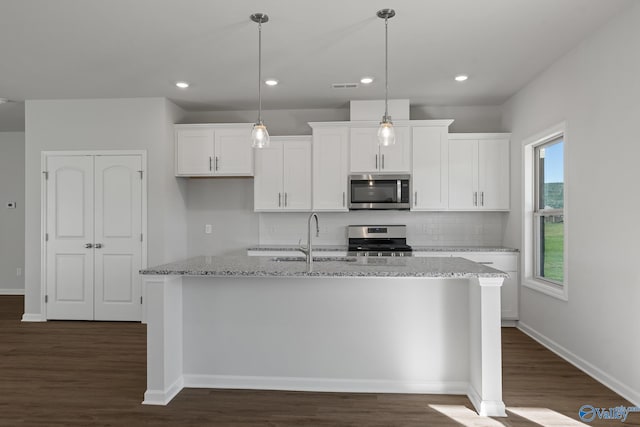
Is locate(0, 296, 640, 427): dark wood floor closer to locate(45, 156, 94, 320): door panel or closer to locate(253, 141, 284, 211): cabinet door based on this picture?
locate(45, 156, 94, 320): door panel

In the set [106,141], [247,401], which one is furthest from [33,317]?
[247,401]

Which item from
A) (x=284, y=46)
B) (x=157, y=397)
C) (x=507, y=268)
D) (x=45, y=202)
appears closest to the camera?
(x=157, y=397)

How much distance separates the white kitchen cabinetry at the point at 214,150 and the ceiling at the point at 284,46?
400 millimetres

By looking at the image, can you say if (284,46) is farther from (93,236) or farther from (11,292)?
(11,292)

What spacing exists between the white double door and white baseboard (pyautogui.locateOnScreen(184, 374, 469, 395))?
7.94 ft

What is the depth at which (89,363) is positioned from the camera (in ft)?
11.8

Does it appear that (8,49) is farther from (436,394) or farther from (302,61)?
(436,394)

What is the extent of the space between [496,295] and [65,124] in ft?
16.8

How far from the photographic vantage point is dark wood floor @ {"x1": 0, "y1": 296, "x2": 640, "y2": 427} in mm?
2537

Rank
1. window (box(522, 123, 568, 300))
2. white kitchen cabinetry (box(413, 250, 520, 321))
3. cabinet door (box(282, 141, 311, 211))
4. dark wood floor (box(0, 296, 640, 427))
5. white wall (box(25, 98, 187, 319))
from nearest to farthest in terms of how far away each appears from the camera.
A: 1. dark wood floor (box(0, 296, 640, 427))
2. window (box(522, 123, 568, 300))
3. white kitchen cabinetry (box(413, 250, 520, 321))
4. white wall (box(25, 98, 187, 319))
5. cabinet door (box(282, 141, 311, 211))

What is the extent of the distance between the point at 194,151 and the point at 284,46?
2.19 m

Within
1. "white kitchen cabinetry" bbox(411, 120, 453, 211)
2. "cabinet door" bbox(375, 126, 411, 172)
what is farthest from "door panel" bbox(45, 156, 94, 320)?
"white kitchen cabinetry" bbox(411, 120, 453, 211)

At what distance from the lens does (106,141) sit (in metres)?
5.05

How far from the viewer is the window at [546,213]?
155 inches
